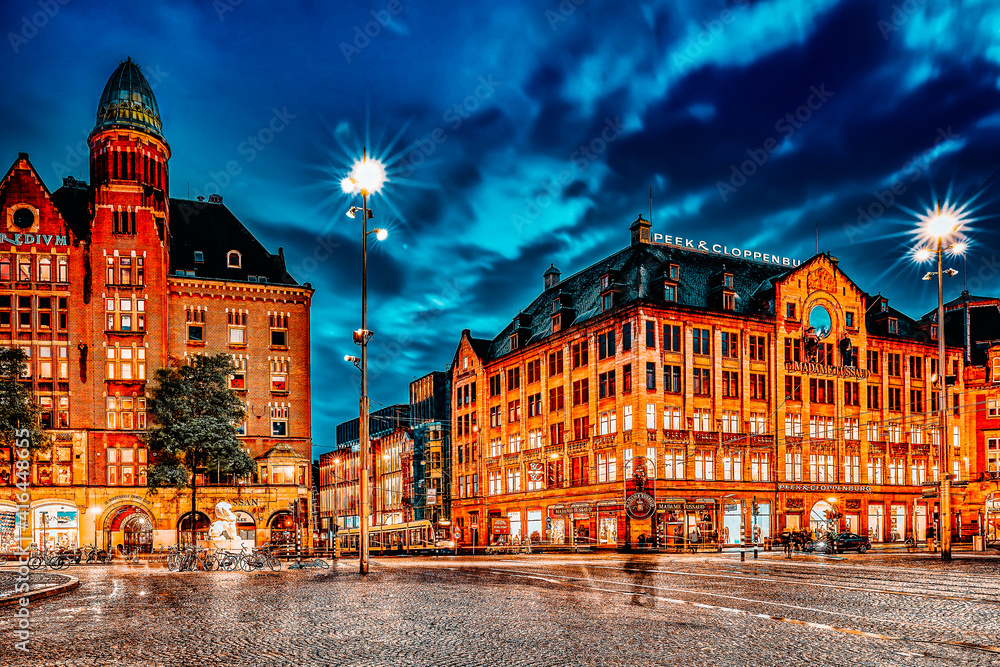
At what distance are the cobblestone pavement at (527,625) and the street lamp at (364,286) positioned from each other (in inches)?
318

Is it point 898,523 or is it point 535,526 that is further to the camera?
point 535,526

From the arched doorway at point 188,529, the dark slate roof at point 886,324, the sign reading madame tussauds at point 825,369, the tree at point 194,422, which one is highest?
the dark slate roof at point 886,324

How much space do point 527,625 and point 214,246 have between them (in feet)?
206

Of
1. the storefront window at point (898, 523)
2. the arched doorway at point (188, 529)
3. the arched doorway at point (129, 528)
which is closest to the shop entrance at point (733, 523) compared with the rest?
the storefront window at point (898, 523)

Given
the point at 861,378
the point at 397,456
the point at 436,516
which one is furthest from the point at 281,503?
the point at 861,378

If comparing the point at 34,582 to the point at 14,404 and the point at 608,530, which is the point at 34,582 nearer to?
the point at 14,404

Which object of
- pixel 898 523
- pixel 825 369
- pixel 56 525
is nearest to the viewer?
pixel 56 525

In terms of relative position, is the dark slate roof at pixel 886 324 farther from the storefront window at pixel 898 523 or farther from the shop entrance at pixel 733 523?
the shop entrance at pixel 733 523

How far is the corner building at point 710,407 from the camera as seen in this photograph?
61.4m

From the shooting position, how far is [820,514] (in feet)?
216

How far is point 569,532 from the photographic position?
66.2m

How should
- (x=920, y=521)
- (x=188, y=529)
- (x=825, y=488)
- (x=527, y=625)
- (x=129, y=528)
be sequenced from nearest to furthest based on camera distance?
(x=527, y=625) < (x=129, y=528) < (x=825, y=488) < (x=188, y=529) < (x=920, y=521)

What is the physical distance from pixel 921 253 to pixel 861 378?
33.1 meters

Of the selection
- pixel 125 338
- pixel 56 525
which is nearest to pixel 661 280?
pixel 125 338
